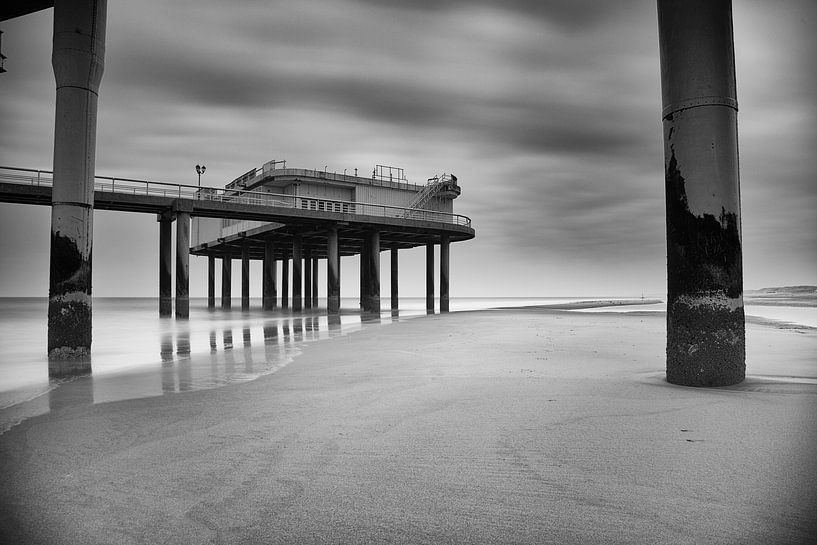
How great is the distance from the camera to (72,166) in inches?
392

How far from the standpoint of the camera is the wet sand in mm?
2596

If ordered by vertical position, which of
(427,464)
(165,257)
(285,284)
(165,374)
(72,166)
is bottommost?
(165,374)

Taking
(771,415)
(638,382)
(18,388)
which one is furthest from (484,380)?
(18,388)

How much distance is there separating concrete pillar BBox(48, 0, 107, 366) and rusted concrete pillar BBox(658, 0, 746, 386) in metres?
9.63

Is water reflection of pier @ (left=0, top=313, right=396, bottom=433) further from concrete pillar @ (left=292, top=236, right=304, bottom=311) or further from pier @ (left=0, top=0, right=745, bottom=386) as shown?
concrete pillar @ (left=292, top=236, right=304, bottom=311)

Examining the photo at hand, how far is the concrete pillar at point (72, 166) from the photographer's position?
32.6ft

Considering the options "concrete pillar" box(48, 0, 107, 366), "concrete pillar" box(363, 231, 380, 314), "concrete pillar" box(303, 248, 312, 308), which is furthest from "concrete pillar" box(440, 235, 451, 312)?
"concrete pillar" box(48, 0, 107, 366)

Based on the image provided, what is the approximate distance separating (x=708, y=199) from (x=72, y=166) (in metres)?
10.1

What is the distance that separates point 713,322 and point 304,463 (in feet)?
14.0

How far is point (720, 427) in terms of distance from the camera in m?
4.09

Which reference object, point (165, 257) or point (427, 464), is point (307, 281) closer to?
point (165, 257)

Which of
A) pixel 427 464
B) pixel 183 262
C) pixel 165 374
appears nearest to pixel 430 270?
pixel 183 262

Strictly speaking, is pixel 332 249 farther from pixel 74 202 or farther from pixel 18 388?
pixel 18 388

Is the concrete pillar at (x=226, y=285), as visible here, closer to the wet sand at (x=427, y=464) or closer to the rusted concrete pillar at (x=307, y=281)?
the rusted concrete pillar at (x=307, y=281)
